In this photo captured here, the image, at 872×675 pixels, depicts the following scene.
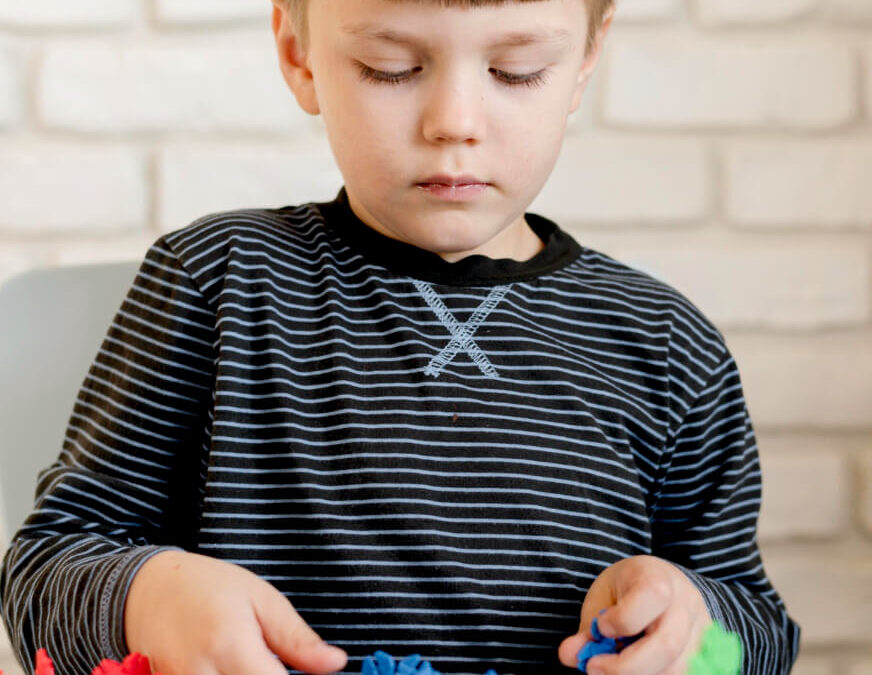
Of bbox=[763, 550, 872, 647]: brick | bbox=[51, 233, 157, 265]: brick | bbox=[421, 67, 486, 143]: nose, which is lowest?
bbox=[763, 550, 872, 647]: brick

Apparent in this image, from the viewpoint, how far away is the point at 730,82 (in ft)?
3.51

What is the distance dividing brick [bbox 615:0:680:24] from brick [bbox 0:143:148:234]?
1.49ft

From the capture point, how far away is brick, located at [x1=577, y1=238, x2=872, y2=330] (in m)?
1.07

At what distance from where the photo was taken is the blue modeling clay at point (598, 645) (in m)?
0.59

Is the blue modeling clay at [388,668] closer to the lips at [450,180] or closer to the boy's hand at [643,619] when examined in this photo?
the boy's hand at [643,619]

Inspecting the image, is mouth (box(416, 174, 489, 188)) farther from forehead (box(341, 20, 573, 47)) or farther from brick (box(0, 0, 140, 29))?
brick (box(0, 0, 140, 29))

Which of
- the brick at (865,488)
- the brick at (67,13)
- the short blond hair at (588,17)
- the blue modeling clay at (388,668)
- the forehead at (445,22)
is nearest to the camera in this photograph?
the blue modeling clay at (388,668)

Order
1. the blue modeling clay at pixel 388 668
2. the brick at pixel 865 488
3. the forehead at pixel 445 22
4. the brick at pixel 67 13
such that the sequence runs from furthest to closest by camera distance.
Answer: the brick at pixel 865 488, the brick at pixel 67 13, the forehead at pixel 445 22, the blue modeling clay at pixel 388 668

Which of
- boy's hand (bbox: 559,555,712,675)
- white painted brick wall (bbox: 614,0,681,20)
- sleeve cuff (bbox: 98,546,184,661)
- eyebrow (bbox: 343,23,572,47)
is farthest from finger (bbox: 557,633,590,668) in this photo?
white painted brick wall (bbox: 614,0,681,20)

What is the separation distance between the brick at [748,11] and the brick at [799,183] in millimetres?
114

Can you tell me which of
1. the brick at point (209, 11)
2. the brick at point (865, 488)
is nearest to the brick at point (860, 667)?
the brick at point (865, 488)

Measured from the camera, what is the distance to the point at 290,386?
71 centimetres

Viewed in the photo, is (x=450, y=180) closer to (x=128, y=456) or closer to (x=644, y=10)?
(x=128, y=456)

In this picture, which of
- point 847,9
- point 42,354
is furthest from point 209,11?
point 847,9
